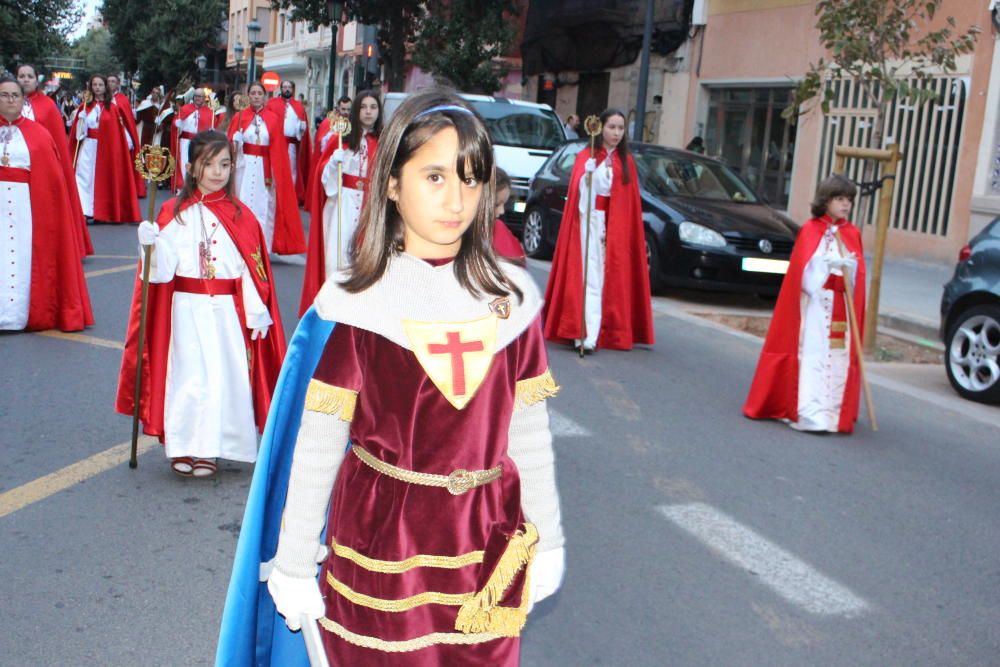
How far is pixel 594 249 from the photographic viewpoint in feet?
30.7

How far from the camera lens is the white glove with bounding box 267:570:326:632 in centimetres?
231

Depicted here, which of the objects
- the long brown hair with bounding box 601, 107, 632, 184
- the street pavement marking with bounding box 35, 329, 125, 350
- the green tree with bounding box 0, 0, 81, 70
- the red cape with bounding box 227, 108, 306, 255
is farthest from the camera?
the green tree with bounding box 0, 0, 81, 70

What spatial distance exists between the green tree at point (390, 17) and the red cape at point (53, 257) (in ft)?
70.9

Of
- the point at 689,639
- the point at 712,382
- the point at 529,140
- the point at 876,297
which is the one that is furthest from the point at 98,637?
the point at 529,140

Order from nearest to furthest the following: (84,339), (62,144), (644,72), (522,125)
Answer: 1. (84,339)
2. (62,144)
3. (522,125)
4. (644,72)

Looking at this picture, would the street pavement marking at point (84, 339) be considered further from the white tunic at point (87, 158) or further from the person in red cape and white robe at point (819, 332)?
the white tunic at point (87, 158)

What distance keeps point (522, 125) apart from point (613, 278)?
27.5ft

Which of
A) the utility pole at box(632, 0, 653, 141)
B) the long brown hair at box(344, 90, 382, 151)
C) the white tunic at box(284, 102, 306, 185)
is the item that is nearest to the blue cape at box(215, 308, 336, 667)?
the long brown hair at box(344, 90, 382, 151)

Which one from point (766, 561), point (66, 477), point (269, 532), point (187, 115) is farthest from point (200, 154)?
point (187, 115)

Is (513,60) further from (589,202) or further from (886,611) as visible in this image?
(886,611)

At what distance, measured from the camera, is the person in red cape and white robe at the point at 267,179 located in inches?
523

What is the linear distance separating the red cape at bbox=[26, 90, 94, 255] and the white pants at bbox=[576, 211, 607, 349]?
3.85 meters

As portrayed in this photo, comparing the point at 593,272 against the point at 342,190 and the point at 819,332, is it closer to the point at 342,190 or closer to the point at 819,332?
the point at 342,190

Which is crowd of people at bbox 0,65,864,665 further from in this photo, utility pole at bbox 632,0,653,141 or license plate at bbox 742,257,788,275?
utility pole at bbox 632,0,653,141
